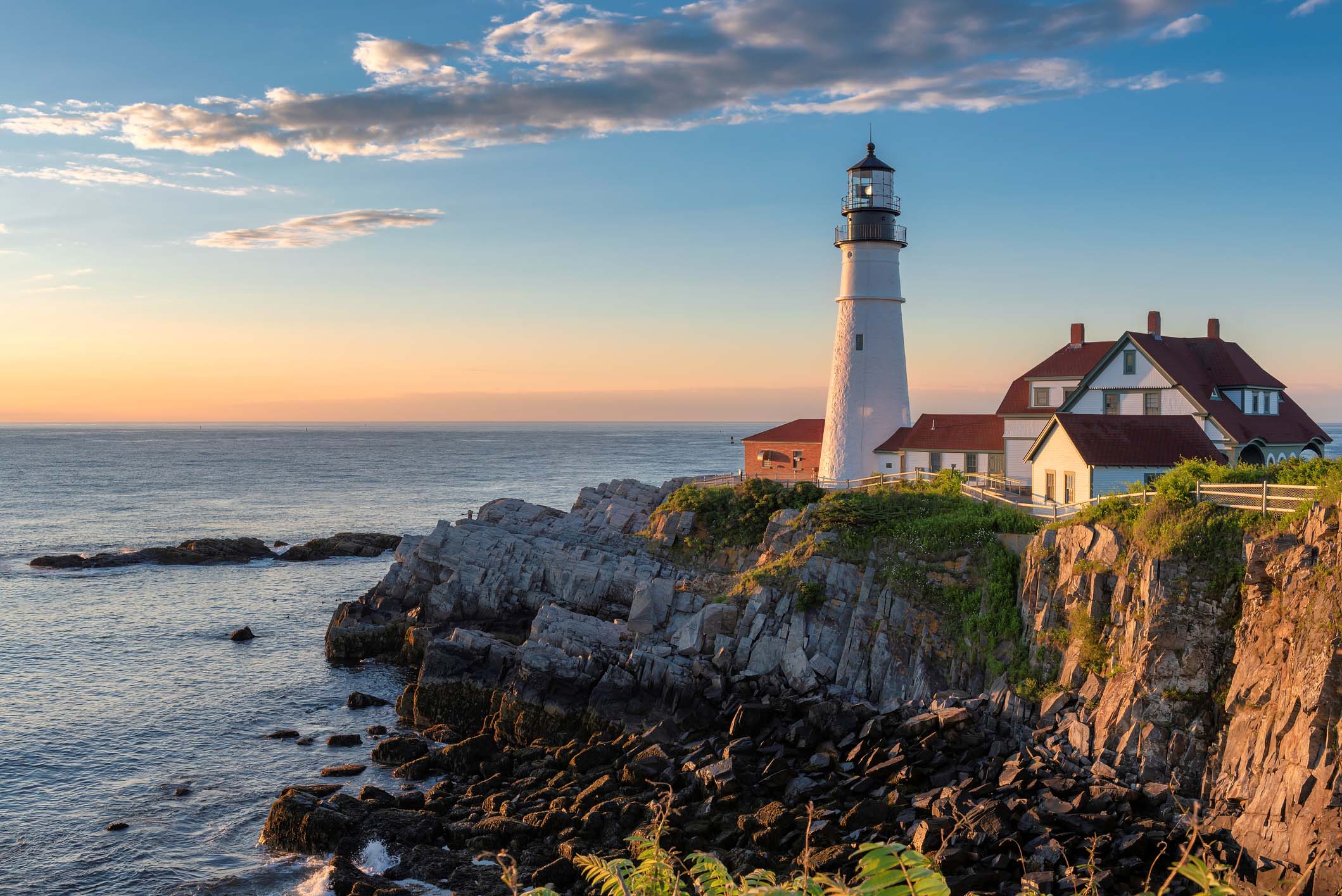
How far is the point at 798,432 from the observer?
54.3 m

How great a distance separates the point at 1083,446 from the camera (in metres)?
31.1

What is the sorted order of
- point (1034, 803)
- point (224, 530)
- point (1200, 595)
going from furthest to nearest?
point (224, 530)
point (1200, 595)
point (1034, 803)

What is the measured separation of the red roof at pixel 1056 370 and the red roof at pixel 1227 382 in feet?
13.4

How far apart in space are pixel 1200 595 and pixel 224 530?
6165cm

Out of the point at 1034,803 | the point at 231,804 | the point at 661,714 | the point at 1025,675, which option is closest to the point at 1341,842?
the point at 1034,803

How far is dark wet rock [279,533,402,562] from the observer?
55250 millimetres

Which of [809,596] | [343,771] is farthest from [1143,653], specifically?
[343,771]

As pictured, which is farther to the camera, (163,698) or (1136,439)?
(1136,439)

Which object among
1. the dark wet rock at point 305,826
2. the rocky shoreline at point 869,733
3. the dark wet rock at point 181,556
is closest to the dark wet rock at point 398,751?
the rocky shoreline at point 869,733

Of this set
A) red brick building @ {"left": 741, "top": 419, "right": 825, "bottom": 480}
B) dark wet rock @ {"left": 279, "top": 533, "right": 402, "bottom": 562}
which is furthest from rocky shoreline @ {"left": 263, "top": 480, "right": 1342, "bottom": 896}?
dark wet rock @ {"left": 279, "top": 533, "right": 402, "bottom": 562}

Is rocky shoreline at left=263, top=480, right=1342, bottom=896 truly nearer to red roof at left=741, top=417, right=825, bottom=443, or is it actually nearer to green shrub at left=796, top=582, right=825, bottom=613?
green shrub at left=796, top=582, right=825, bottom=613

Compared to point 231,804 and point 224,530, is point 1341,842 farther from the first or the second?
point 224,530

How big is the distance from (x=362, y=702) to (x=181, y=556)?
30.5 m

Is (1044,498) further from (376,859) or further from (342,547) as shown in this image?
(342,547)
